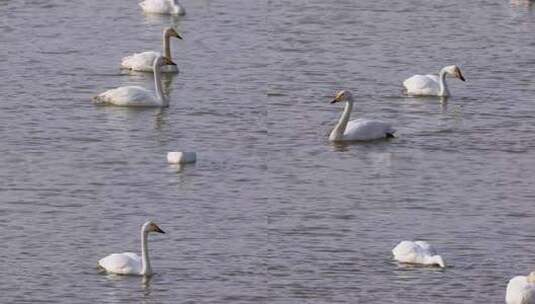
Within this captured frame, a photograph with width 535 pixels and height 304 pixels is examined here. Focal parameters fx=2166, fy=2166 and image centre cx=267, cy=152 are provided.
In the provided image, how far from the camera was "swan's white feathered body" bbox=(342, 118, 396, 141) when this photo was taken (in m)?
30.1

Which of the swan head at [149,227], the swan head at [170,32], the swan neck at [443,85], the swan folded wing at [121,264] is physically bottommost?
the swan neck at [443,85]

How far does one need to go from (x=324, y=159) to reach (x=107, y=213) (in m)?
4.59

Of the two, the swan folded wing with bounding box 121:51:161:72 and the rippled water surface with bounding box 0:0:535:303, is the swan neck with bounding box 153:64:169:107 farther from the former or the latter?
the swan folded wing with bounding box 121:51:161:72

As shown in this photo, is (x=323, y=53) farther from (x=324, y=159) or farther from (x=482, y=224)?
(x=482, y=224)

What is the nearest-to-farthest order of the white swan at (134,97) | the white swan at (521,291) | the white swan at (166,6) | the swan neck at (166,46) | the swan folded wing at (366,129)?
the white swan at (521,291) < the swan folded wing at (366,129) < the white swan at (134,97) < the swan neck at (166,46) < the white swan at (166,6)

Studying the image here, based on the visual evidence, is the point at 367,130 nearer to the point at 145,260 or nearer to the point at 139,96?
the point at 139,96

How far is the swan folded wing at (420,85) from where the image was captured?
33.3 m

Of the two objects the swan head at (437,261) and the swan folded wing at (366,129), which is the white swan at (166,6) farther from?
the swan head at (437,261)

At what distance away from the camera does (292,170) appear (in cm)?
2809

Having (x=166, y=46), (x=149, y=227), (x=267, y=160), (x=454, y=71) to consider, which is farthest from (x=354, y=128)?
(x=149, y=227)

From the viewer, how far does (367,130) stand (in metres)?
30.2

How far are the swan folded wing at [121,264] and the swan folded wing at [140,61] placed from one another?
487 inches

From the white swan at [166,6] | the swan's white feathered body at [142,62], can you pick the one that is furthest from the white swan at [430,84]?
the white swan at [166,6]

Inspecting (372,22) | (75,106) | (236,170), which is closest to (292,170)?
(236,170)
